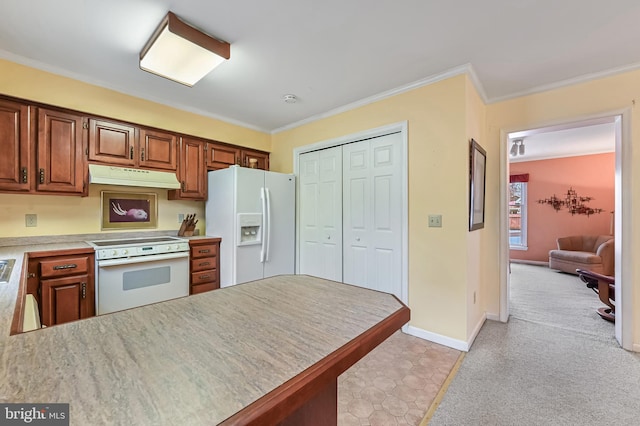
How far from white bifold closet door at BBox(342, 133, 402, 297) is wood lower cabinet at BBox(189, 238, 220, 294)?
1.52 m

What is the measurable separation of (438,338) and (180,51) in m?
3.21

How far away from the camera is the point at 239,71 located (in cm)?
247

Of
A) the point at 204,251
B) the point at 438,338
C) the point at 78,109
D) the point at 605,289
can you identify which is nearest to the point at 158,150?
the point at 78,109

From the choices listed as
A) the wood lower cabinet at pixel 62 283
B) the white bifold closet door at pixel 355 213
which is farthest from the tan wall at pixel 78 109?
the white bifold closet door at pixel 355 213

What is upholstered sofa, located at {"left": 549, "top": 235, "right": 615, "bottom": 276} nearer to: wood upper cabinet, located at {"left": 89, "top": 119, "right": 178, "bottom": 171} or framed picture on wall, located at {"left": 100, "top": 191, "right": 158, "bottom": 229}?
wood upper cabinet, located at {"left": 89, "top": 119, "right": 178, "bottom": 171}

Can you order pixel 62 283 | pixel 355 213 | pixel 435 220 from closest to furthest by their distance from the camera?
pixel 62 283 < pixel 435 220 < pixel 355 213

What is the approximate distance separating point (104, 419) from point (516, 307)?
13.9 feet

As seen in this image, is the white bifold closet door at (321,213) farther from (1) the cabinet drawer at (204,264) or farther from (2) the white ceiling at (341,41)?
(1) the cabinet drawer at (204,264)

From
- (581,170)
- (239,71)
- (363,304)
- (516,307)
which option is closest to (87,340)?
(363,304)

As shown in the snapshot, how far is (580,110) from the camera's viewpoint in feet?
8.34

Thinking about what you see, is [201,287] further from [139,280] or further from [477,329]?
[477,329]

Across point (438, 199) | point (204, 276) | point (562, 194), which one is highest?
point (562, 194)

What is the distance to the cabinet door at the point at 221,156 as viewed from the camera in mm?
3441

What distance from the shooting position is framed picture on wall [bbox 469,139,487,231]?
2.46m
